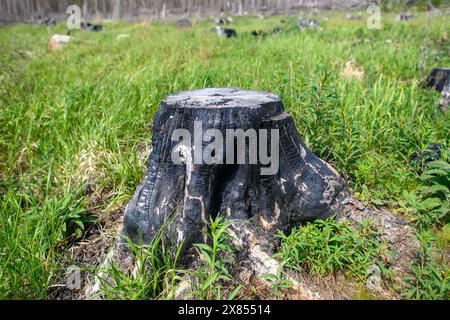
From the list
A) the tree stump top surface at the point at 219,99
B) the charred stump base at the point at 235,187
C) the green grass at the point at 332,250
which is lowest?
the green grass at the point at 332,250

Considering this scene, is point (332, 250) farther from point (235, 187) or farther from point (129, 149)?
point (129, 149)

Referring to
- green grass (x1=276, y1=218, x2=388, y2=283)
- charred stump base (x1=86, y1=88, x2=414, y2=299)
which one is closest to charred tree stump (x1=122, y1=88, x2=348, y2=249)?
charred stump base (x1=86, y1=88, x2=414, y2=299)

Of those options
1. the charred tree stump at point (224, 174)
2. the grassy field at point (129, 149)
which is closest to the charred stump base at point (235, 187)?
the charred tree stump at point (224, 174)

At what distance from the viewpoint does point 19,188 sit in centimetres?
253

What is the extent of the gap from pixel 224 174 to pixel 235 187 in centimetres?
9

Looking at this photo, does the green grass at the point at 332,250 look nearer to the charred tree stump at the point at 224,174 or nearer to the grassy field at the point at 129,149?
the grassy field at the point at 129,149

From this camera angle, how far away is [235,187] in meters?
1.75

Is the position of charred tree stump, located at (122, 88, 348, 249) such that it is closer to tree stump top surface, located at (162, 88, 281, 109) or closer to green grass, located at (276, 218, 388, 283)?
tree stump top surface, located at (162, 88, 281, 109)

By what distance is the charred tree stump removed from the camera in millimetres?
1662

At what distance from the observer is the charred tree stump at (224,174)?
1662 mm
